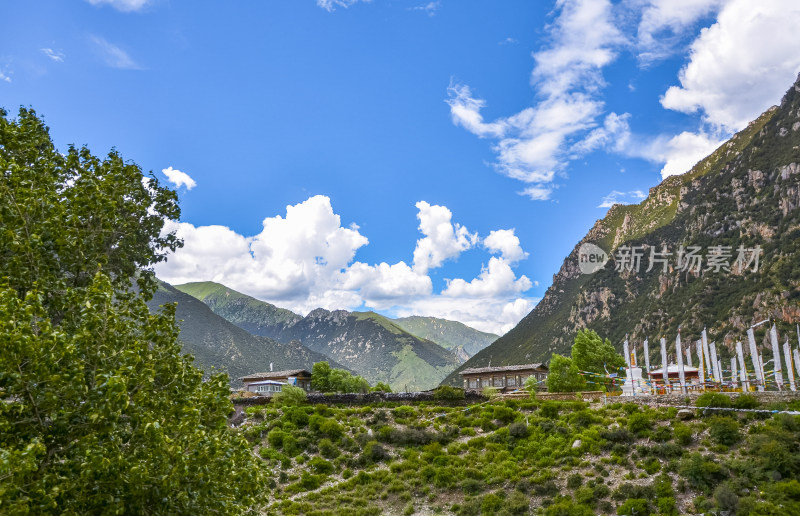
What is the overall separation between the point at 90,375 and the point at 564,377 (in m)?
53.1

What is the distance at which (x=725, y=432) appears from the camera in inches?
960

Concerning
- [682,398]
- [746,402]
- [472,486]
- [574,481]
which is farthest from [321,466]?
[746,402]

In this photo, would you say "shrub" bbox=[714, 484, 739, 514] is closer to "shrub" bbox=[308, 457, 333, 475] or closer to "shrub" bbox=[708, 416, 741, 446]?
"shrub" bbox=[708, 416, 741, 446]

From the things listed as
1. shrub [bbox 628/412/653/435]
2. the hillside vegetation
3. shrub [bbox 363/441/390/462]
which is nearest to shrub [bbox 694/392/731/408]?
the hillside vegetation

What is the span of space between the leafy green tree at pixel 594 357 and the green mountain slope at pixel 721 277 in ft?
152

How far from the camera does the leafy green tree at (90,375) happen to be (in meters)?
6.54

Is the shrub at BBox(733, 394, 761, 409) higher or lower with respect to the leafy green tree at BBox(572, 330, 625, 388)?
lower

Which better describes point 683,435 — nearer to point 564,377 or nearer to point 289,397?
point 564,377

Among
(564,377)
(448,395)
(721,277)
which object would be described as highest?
(721,277)

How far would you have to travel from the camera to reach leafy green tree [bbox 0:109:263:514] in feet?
21.4

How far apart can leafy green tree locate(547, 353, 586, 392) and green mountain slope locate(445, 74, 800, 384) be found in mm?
52747

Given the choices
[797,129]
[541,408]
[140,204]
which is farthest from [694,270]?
[140,204]

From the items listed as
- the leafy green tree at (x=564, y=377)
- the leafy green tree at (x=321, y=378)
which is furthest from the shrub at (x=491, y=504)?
the leafy green tree at (x=321, y=378)

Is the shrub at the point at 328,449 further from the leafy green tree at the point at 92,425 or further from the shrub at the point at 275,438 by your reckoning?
the leafy green tree at the point at 92,425
